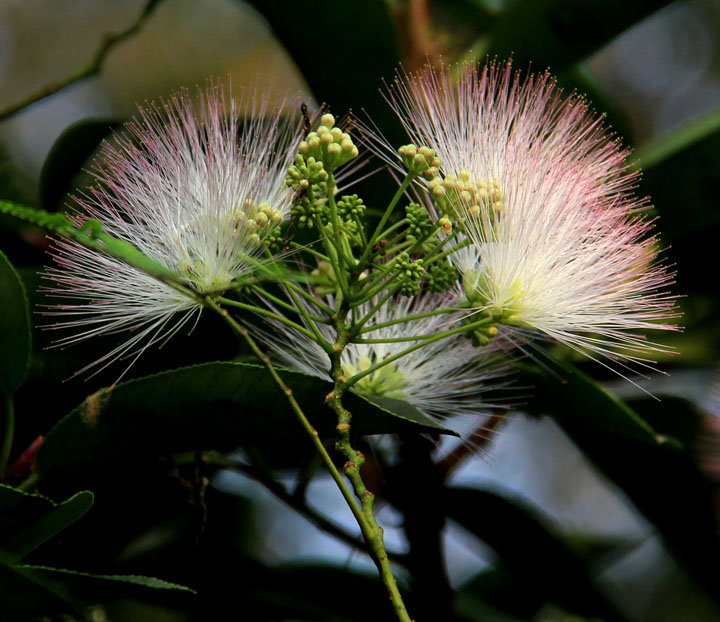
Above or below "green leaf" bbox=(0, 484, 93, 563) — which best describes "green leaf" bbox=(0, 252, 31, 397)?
above

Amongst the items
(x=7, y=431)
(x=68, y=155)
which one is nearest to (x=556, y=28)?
(x=68, y=155)

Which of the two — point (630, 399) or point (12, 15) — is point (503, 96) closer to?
point (630, 399)

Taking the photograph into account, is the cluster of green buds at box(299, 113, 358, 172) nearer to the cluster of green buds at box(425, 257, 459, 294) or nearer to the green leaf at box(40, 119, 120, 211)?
the cluster of green buds at box(425, 257, 459, 294)

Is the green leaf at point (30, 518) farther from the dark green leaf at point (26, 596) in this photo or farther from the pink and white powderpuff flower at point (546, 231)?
the pink and white powderpuff flower at point (546, 231)

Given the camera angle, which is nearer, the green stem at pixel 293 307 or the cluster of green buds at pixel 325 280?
the green stem at pixel 293 307

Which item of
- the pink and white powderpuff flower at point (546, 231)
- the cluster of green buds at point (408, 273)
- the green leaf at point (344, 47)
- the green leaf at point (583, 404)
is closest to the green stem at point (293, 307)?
the cluster of green buds at point (408, 273)

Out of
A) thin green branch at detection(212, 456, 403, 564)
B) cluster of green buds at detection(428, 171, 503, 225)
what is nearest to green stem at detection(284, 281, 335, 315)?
cluster of green buds at detection(428, 171, 503, 225)
